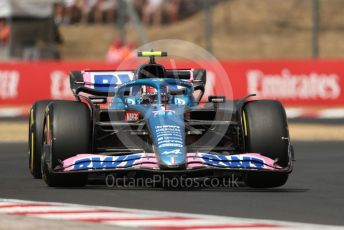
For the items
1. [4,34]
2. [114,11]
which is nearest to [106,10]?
[114,11]

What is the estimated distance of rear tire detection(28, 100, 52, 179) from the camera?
11.9m

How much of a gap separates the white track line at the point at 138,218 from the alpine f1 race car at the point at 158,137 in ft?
4.87

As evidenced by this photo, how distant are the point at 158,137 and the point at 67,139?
91 cm

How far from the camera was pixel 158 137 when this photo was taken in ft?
34.9

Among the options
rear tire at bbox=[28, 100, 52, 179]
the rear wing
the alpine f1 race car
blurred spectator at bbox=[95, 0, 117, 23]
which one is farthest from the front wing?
blurred spectator at bbox=[95, 0, 117, 23]

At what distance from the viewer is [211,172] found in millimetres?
10531

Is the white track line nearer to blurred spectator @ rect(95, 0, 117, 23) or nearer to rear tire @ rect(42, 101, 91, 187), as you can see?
rear tire @ rect(42, 101, 91, 187)

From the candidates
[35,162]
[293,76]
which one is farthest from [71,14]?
[35,162]

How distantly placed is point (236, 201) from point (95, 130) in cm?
200

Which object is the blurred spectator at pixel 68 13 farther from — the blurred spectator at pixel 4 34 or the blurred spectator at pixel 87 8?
the blurred spectator at pixel 4 34

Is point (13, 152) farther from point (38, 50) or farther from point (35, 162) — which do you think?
point (38, 50)

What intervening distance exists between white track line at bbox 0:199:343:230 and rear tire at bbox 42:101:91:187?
61.9 inches

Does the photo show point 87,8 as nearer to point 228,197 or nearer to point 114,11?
point 114,11

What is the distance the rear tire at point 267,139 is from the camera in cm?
1104
